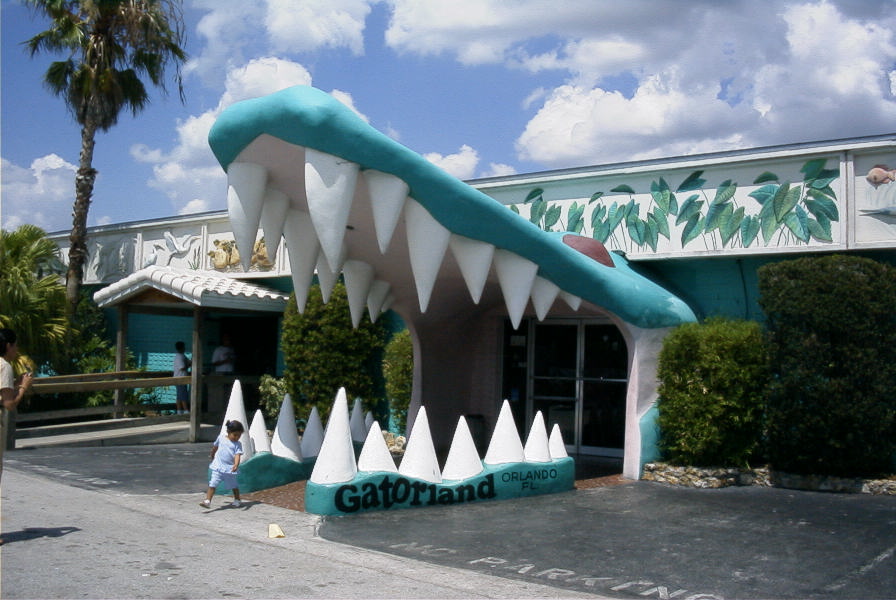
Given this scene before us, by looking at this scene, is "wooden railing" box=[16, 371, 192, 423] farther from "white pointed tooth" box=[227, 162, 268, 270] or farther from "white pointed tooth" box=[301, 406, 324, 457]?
"white pointed tooth" box=[227, 162, 268, 270]

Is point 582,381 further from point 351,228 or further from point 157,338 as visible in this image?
point 157,338

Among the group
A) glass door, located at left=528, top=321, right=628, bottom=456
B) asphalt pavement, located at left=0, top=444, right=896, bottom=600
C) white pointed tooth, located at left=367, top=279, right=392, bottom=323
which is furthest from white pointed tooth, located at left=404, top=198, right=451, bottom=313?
glass door, located at left=528, top=321, right=628, bottom=456

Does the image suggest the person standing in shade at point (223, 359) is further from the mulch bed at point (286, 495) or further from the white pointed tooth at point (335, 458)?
the white pointed tooth at point (335, 458)

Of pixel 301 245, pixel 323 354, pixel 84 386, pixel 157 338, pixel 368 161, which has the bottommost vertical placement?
pixel 84 386

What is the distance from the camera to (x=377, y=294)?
30.7 feet

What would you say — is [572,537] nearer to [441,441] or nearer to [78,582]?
[78,582]

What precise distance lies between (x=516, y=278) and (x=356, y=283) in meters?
2.03

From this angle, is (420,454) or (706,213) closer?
(420,454)

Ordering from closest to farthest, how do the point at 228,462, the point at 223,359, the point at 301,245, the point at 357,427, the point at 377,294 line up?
the point at 228,462, the point at 301,245, the point at 357,427, the point at 377,294, the point at 223,359

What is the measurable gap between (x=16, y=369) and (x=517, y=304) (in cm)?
881

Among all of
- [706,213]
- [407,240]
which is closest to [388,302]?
[407,240]

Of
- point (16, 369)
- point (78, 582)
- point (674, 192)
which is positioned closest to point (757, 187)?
point (674, 192)

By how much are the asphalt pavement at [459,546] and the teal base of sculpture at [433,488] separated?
0.13 metres

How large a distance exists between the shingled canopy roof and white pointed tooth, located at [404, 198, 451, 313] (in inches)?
243
